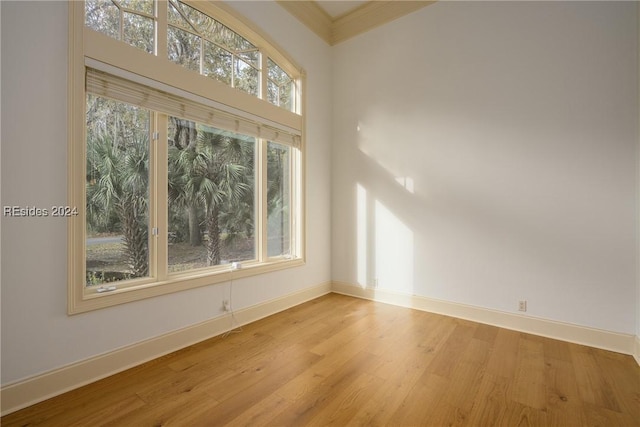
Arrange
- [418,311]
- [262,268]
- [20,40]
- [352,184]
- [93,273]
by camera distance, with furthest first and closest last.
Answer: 1. [352,184]
2. [418,311]
3. [262,268]
4. [93,273]
5. [20,40]

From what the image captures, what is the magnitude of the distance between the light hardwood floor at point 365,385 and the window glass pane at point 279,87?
8.91 ft

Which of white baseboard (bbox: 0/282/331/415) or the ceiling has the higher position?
the ceiling

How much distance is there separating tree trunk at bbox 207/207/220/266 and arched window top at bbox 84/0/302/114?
1360mm

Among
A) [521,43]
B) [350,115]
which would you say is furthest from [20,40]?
[521,43]

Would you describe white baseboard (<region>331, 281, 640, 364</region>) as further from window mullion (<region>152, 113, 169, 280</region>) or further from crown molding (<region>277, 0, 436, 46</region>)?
crown molding (<region>277, 0, 436, 46</region>)

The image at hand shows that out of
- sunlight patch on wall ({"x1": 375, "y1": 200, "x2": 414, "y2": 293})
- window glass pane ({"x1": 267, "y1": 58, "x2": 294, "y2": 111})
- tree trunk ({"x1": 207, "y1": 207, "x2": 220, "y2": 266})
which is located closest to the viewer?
tree trunk ({"x1": 207, "y1": 207, "x2": 220, "y2": 266})

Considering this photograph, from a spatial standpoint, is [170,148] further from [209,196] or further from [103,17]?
[103,17]

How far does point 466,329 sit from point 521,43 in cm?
298

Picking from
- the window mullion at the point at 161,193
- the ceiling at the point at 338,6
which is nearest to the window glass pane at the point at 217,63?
the window mullion at the point at 161,193

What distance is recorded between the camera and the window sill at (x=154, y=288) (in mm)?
2000

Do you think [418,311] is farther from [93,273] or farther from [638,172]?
[93,273]

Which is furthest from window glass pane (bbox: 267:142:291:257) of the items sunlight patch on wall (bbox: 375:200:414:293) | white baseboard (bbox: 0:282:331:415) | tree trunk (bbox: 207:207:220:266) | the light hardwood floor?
sunlight patch on wall (bbox: 375:200:414:293)

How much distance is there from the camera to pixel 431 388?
1994 mm

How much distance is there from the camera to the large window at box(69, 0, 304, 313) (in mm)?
2084
